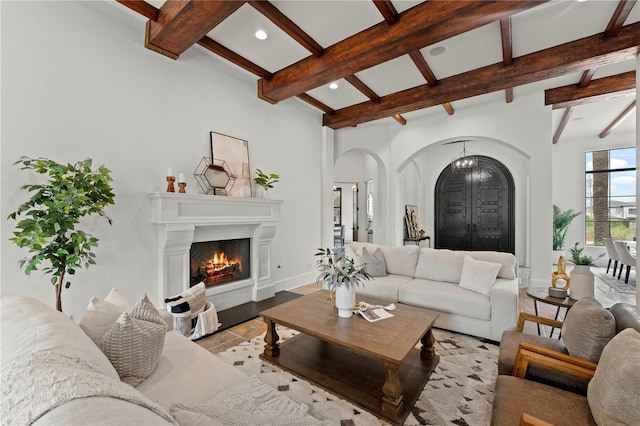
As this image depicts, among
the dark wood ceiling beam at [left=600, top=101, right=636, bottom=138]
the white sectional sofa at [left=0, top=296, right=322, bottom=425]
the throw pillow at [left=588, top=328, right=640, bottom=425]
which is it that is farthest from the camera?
the dark wood ceiling beam at [left=600, top=101, right=636, bottom=138]

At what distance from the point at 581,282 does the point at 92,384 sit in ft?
10.6

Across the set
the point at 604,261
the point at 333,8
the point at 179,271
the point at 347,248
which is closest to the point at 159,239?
the point at 179,271

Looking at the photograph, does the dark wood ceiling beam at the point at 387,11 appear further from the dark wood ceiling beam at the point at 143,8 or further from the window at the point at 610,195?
the window at the point at 610,195

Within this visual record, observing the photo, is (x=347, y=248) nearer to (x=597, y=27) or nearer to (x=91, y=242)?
(x=91, y=242)

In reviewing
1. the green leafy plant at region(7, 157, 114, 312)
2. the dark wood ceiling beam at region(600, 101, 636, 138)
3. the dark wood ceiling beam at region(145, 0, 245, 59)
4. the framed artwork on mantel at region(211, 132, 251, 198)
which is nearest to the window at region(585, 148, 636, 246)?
the dark wood ceiling beam at region(600, 101, 636, 138)

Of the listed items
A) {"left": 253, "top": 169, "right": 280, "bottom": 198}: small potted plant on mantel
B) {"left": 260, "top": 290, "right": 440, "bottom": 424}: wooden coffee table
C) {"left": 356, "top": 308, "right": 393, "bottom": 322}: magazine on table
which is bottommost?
{"left": 260, "top": 290, "right": 440, "bottom": 424}: wooden coffee table

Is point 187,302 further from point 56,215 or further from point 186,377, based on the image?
point 186,377

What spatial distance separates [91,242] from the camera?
89.0 inches

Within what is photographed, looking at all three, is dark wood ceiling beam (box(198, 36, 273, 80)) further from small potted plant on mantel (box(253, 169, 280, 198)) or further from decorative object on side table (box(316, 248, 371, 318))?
decorative object on side table (box(316, 248, 371, 318))

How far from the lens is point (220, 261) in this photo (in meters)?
3.96

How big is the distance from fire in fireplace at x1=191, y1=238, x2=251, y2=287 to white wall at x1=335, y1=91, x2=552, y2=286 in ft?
10.8

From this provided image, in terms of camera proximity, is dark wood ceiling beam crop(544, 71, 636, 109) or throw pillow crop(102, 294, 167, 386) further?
dark wood ceiling beam crop(544, 71, 636, 109)

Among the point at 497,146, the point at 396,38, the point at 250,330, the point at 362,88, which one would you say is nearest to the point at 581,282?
the point at 396,38

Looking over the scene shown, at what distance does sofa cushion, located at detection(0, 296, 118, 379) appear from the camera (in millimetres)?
903
